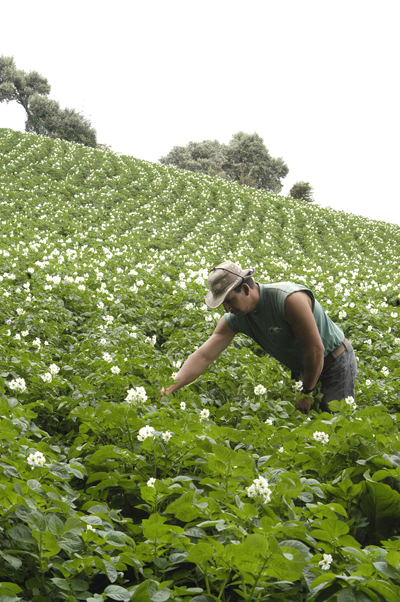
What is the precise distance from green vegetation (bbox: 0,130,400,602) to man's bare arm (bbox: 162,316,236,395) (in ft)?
0.52

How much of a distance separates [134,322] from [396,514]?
18.6 ft

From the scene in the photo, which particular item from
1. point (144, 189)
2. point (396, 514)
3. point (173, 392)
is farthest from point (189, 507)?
point (144, 189)

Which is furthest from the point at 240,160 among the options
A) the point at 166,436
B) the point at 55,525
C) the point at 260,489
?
the point at 55,525

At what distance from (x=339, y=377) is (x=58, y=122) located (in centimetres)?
5479

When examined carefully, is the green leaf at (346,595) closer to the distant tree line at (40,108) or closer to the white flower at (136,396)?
the white flower at (136,396)

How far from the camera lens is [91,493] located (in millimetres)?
2539

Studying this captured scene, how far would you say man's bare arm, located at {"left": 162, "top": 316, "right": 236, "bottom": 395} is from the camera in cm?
429

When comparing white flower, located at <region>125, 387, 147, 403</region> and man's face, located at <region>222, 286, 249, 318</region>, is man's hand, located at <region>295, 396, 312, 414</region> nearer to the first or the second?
man's face, located at <region>222, 286, 249, 318</region>

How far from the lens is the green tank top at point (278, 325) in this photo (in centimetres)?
411

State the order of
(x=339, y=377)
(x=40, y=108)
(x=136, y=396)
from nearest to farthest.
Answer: (x=136, y=396)
(x=339, y=377)
(x=40, y=108)

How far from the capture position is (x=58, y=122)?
52625 millimetres

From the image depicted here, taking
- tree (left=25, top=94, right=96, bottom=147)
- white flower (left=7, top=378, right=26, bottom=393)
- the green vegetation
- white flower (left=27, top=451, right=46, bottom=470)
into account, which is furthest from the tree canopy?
white flower (left=27, top=451, right=46, bottom=470)

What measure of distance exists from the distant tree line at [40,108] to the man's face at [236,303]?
52008 millimetres

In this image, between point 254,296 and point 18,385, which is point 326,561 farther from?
point 18,385
